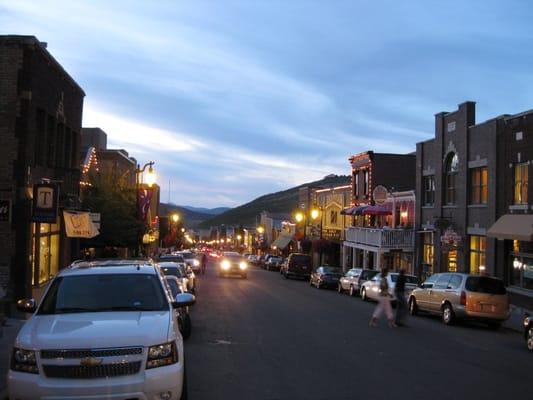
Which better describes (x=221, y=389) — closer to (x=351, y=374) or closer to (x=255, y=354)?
(x=351, y=374)

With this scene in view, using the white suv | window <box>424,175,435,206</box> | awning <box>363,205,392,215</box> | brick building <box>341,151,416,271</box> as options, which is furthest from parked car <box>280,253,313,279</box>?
the white suv

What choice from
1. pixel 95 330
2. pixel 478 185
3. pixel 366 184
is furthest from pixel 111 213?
pixel 366 184

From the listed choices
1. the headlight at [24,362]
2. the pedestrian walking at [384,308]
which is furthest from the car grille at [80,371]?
the pedestrian walking at [384,308]

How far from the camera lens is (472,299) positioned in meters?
19.2

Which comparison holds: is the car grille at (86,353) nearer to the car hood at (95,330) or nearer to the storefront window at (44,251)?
the car hood at (95,330)

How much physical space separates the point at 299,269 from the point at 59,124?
29332 mm

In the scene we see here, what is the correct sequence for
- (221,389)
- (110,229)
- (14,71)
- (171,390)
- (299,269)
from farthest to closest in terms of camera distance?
1. (299,269)
2. (110,229)
3. (14,71)
4. (221,389)
5. (171,390)

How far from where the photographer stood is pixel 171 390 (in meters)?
6.77

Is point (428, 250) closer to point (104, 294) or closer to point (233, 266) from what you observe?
Answer: point (233, 266)

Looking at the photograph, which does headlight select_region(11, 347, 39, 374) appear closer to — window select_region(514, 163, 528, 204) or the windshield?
the windshield

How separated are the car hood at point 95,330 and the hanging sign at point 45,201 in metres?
10.6

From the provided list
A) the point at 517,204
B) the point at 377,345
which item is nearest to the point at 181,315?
the point at 377,345

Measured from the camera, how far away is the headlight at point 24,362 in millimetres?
6621

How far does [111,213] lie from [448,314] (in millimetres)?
16688
